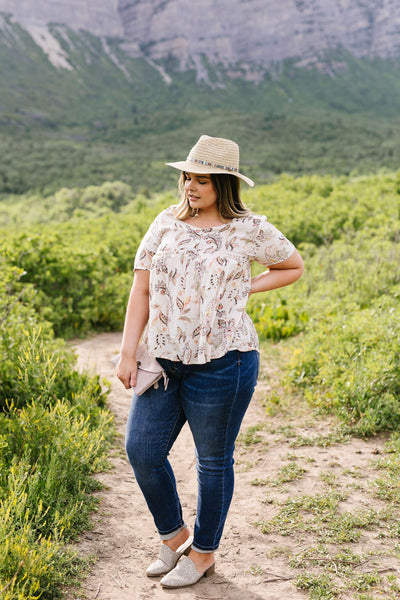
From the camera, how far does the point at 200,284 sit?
242 centimetres

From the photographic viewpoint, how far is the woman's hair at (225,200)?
99.0 inches

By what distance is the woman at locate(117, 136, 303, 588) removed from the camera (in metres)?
2.43

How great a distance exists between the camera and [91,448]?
12.0ft

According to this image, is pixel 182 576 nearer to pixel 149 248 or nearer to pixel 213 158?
pixel 149 248

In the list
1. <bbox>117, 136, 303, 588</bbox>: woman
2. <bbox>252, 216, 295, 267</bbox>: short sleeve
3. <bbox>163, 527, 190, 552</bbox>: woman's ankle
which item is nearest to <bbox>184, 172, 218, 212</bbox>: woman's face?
<bbox>117, 136, 303, 588</bbox>: woman

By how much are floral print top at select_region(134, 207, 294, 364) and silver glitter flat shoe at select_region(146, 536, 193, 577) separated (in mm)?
1034

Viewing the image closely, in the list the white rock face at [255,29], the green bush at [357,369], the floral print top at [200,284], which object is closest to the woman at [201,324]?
the floral print top at [200,284]

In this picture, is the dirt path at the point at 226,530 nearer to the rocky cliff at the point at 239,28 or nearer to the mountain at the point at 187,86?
the mountain at the point at 187,86

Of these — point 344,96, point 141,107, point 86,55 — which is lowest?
point 344,96

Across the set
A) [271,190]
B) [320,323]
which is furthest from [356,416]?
[271,190]

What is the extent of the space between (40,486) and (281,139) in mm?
61188

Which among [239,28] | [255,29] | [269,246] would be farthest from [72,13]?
[269,246]

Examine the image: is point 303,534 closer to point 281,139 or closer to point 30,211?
point 30,211

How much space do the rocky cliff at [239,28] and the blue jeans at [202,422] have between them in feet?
434
